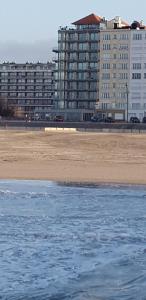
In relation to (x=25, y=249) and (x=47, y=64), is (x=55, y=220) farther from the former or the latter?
(x=47, y=64)

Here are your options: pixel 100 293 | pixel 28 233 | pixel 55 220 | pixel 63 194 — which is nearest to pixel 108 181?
pixel 63 194

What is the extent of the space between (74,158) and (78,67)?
95177 millimetres

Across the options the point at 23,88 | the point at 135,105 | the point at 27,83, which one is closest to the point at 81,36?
the point at 135,105

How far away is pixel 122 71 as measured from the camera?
131000 millimetres

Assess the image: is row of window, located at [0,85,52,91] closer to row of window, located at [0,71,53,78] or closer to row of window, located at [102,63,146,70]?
row of window, located at [0,71,53,78]

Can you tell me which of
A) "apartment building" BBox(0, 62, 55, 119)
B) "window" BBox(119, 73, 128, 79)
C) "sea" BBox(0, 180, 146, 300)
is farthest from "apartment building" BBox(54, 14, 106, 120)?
"sea" BBox(0, 180, 146, 300)

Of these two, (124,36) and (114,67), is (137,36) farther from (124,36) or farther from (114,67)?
(114,67)

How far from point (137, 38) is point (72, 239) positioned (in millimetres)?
116504

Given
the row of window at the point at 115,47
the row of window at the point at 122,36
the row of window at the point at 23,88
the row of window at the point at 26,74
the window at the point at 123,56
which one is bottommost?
the row of window at the point at 23,88

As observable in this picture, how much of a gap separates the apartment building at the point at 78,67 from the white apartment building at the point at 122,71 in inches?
55.7

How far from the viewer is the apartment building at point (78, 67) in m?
130

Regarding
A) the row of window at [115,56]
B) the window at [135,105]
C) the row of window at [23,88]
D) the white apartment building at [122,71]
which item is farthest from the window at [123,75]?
the row of window at [23,88]

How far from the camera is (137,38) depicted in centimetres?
12762

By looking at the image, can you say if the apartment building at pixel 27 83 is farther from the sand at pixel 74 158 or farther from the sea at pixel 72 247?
the sea at pixel 72 247
